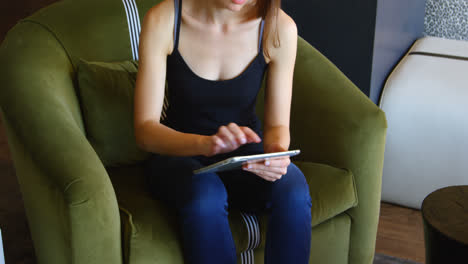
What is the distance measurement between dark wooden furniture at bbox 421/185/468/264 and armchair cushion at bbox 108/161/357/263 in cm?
25

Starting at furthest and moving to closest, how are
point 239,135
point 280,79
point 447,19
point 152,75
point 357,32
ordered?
point 447,19, point 357,32, point 280,79, point 152,75, point 239,135

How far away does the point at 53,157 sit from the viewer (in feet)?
3.99

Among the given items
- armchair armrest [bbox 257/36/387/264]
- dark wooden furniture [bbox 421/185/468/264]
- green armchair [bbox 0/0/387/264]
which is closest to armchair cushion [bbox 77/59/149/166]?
green armchair [bbox 0/0/387/264]

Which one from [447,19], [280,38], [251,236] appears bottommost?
[251,236]

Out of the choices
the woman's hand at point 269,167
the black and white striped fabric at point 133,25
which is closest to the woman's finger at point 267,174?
the woman's hand at point 269,167

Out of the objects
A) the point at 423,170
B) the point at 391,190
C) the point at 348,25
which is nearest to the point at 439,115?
the point at 423,170

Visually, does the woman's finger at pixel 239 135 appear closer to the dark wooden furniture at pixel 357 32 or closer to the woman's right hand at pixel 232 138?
the woman's right hand at pixel 232 138

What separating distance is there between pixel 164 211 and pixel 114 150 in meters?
0.34

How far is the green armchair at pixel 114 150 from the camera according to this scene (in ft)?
3.90

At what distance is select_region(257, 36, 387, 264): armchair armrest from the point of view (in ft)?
5.11

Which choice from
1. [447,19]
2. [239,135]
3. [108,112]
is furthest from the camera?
[447,19]

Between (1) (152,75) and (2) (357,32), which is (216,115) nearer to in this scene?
(1) (152,75)

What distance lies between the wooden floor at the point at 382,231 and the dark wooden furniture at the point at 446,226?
1.96ft

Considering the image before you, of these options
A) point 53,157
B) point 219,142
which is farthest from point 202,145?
point 53,157
